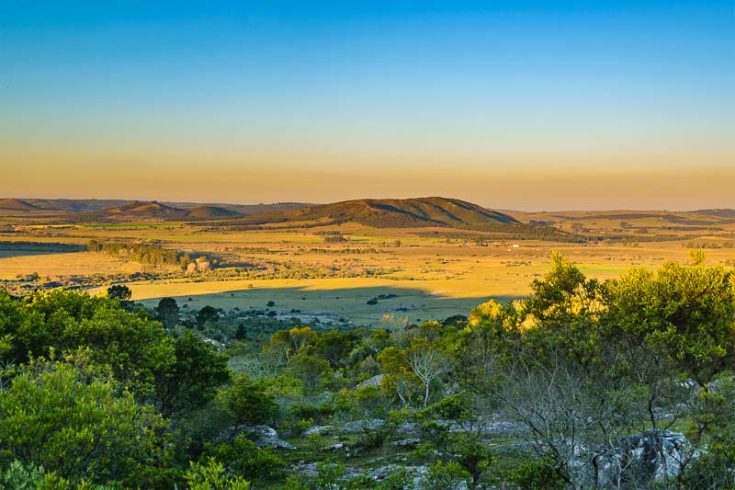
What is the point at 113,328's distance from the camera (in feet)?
66.4

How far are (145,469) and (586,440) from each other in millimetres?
10934

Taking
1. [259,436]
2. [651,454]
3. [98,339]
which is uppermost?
[98,339]

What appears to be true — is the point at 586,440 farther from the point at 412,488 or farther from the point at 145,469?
the point at 145,469

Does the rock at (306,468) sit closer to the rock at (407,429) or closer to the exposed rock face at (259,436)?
the exposed rock face at (259,436)

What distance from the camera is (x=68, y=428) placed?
37.7 feet

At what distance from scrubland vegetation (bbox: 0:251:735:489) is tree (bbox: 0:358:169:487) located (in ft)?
0.13

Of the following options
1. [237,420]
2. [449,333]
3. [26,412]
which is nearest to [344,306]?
[449,333]

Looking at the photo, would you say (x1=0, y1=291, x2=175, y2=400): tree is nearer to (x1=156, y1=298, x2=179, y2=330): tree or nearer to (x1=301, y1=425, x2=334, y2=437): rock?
(x1=301, y1=425, x2=334, y2=437): rock

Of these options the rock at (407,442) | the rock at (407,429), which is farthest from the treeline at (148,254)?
the rock at (407,442)

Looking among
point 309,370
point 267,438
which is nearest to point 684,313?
point 267,438

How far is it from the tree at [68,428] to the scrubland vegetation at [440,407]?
4 cm

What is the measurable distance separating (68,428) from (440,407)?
50.4 ft

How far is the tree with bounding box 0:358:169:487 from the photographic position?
11.3 metres

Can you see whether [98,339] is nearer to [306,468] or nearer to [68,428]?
[306,468]
